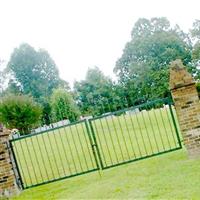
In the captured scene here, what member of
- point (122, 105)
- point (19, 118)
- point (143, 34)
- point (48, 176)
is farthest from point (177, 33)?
point (48, 176)

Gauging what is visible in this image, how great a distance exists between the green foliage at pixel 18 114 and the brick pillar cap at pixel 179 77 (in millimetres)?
28602

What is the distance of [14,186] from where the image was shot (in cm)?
867

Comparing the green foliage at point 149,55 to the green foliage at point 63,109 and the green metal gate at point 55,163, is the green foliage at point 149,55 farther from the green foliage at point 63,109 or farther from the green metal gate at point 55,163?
the green metal gate at point 55,163

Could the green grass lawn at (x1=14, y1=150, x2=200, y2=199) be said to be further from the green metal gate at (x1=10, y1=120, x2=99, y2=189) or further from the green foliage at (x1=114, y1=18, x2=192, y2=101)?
the green foliage at (x1=114, y1=18, x2=192, y2=101)

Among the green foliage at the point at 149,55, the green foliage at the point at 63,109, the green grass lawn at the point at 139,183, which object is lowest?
the green grass lawn at the point at 139,183

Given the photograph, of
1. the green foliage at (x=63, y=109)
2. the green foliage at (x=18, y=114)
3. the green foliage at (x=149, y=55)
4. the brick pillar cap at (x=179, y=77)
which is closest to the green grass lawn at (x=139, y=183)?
the brick pillar cap at (x=179, y=77)

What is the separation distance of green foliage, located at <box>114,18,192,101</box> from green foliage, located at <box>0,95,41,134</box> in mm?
19128

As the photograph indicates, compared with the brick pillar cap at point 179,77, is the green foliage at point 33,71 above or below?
above

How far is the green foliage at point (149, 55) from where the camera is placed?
52656 millimetres

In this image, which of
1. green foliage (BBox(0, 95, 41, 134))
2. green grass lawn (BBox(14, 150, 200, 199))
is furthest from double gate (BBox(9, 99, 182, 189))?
green foliage (BBox(0, 95, 41, 134))

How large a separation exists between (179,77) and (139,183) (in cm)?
233

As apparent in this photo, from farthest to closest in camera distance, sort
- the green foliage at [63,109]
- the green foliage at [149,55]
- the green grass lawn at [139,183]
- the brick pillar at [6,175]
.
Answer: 1. the green foliage at [149,55]
2. the green foliage at [63,109]
3. the brick pillar at [6,175]
4. the green grass lawn at [139,183]

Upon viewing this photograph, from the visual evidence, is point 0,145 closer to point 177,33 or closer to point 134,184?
point 134,184

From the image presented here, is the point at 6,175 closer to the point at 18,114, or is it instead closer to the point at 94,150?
the point at 94,150
